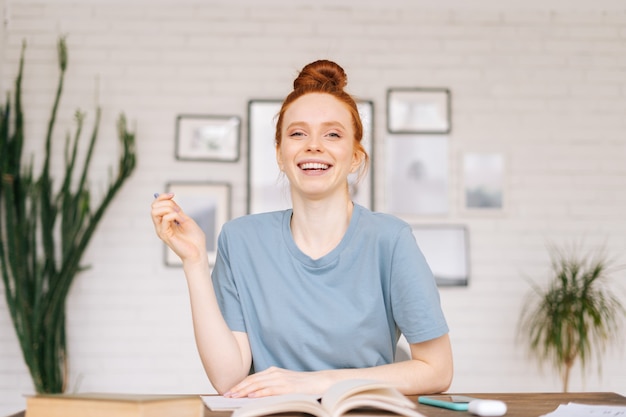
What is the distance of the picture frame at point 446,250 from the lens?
3814mm

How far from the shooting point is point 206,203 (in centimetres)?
386

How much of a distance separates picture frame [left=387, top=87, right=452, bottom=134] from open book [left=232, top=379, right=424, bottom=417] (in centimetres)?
288

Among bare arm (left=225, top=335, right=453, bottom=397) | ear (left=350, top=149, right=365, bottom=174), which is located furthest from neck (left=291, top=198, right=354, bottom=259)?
bare arm (left=225, top=335, right=453, bottom=397)

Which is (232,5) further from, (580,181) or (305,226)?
(305,226)

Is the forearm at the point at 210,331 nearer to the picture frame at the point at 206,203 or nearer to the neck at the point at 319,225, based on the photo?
the neck at the point at 319,225

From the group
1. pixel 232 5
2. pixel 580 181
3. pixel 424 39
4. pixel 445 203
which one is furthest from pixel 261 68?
pixel 580 181

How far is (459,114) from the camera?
392 centimetres

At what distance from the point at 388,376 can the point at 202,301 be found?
1.41 feet

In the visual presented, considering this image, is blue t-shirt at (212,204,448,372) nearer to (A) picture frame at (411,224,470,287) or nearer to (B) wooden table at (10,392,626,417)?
(B) wooden table at (10,392,626,417)

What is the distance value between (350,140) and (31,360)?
2.50 m

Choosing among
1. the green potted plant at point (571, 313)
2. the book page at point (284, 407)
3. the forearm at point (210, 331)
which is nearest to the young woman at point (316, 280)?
the forearm at point (210, 331)

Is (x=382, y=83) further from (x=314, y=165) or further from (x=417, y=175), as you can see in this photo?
(x=314, y=165)

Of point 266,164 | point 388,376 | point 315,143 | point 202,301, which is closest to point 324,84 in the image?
point 315,143

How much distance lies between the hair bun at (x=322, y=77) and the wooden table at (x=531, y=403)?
772 mm
